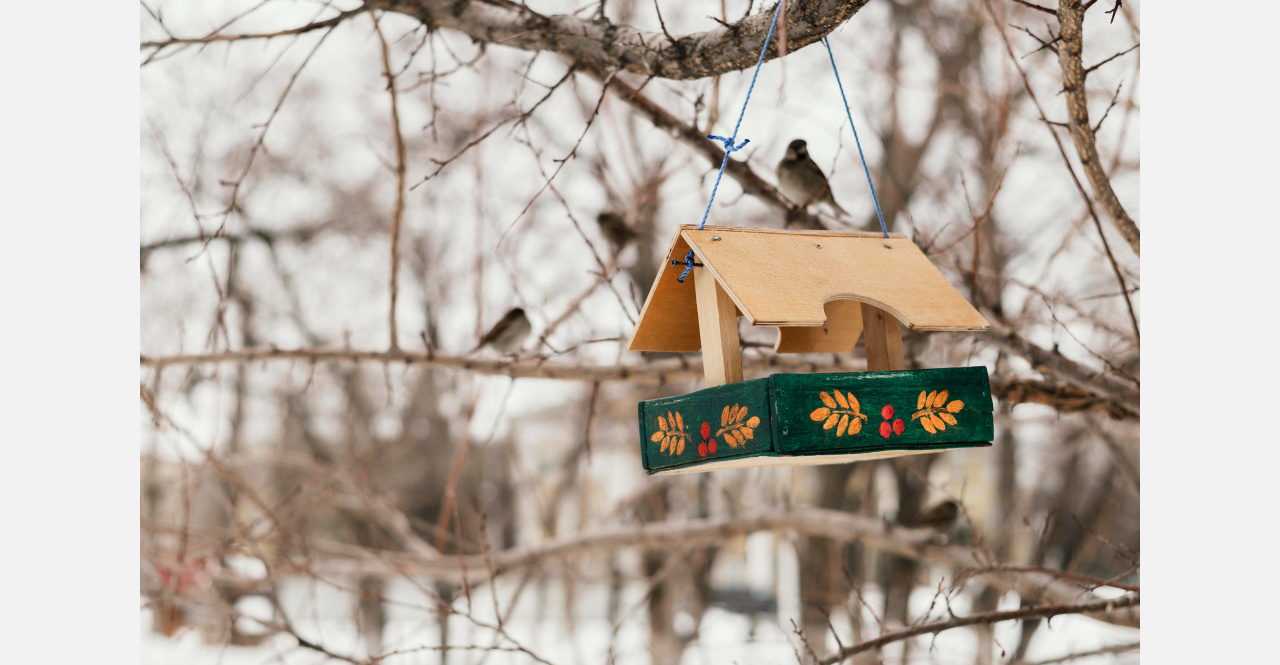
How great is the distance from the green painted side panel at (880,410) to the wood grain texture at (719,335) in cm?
16

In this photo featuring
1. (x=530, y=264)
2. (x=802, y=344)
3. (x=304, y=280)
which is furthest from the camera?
(x=304, y=280)

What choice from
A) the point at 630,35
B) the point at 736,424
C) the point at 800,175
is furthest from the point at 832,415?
the point at 800,175

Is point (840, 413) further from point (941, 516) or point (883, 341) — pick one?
point (941, 516)

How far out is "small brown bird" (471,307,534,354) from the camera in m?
2.84

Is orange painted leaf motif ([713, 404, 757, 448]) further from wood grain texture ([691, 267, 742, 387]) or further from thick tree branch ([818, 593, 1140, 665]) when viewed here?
thick tree branch ([818, 593, 1140, 665])

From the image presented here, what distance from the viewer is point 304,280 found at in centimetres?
650

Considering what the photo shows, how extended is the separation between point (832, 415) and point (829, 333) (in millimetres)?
599

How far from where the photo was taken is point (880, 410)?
4.30ft

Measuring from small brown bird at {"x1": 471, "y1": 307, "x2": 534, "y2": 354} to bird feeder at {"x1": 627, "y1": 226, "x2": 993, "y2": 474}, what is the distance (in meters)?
1.35

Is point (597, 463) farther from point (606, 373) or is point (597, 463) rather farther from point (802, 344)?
point (802, 344)

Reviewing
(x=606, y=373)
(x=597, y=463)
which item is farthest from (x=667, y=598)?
(x=606, y=373)

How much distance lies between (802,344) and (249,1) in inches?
111

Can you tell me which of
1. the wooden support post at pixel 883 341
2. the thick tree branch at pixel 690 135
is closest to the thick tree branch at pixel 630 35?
the thick tree branch at pixel 690 135

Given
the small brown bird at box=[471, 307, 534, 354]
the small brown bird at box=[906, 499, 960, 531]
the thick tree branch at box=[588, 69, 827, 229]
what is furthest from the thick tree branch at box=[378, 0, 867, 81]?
the small brown bird at box=[906, 499, 960, 531]
